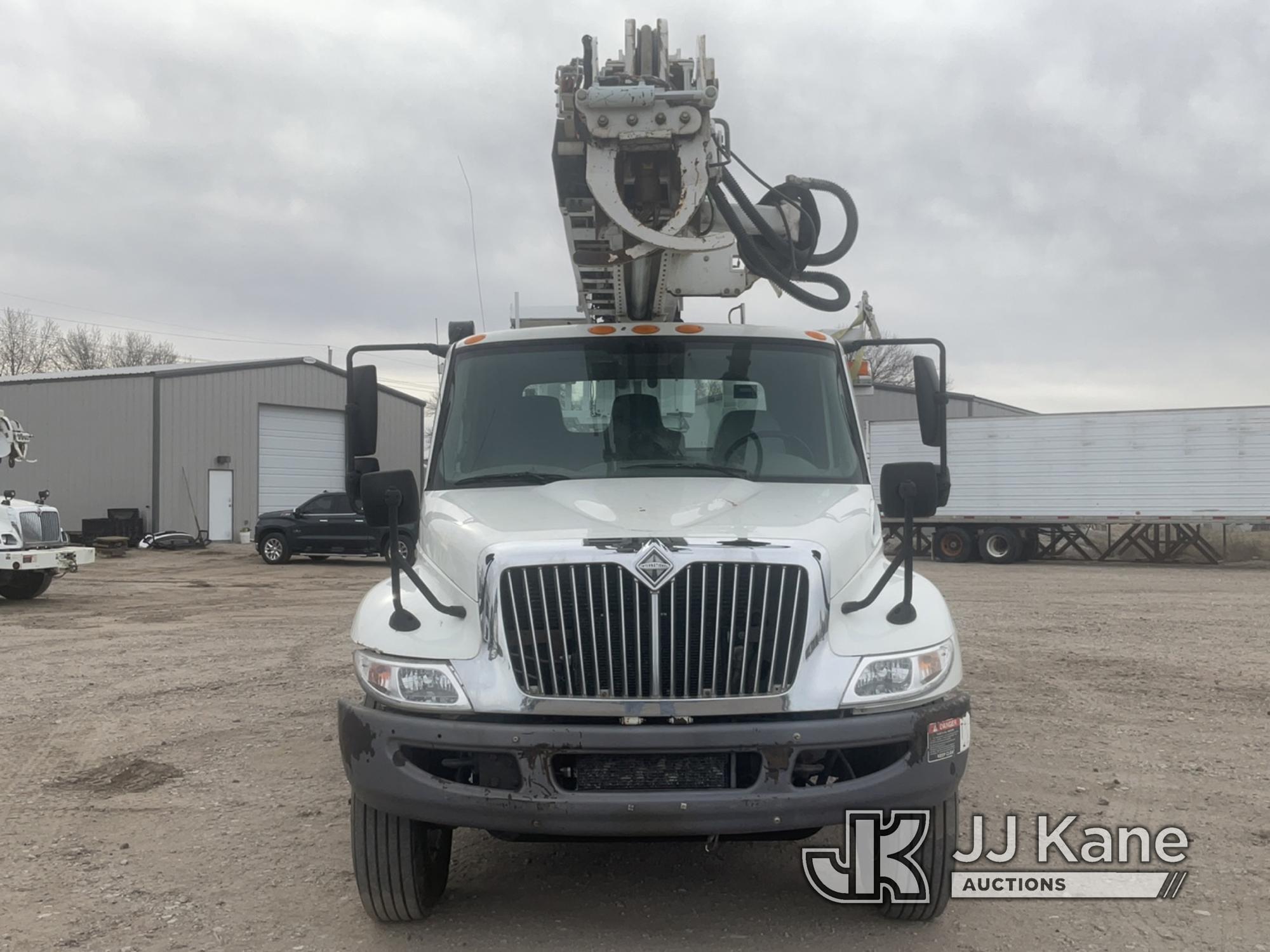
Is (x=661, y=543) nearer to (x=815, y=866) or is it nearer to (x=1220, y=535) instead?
(x=815, y=866)

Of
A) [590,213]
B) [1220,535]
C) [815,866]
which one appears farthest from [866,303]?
[815,866]

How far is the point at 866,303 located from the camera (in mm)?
25328

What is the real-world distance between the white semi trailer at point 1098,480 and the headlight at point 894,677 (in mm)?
21128

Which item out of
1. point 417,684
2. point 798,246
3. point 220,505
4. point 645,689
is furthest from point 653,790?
point 220,505

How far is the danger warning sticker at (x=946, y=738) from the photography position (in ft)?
11.8

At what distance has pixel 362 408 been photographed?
506 cm

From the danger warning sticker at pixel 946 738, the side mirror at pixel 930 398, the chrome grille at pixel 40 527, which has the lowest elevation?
the chrome grille at pixel 40 527

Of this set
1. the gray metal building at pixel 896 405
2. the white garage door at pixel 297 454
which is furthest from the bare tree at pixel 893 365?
the white garage door at pixel 297 454

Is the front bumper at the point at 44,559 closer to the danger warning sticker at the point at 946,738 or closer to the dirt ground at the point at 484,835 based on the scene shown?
the dirt ground at the point at 484,835

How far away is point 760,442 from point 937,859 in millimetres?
1911

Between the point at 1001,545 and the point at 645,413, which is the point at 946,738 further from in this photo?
the point at 1001,545

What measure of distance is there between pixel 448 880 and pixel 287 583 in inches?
601

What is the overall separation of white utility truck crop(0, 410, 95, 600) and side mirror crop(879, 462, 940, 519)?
13.3m

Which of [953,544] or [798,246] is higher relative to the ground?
[798,246]
